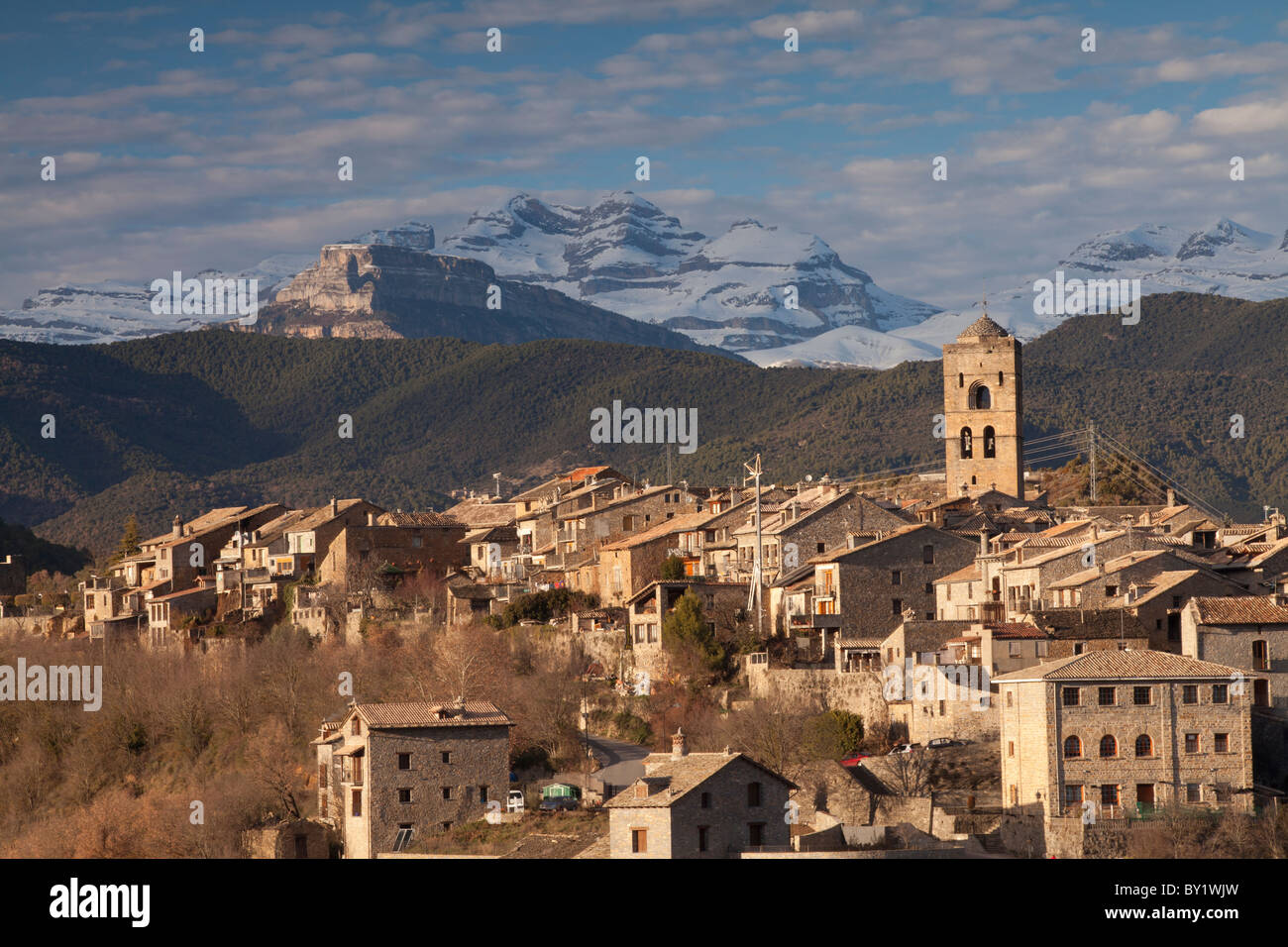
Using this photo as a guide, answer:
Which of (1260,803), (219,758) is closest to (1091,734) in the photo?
(1260,803)

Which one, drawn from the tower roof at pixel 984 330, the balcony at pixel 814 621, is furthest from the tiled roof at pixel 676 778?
the tower roof at pixel 984 330

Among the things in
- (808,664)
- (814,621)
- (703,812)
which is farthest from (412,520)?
(703,812)

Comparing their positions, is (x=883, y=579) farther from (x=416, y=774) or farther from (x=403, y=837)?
(x=403, y=837)

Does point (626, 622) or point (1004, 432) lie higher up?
point (1004, 432)

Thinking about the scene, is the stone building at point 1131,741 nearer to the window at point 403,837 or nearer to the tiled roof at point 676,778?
the tiled roof at point 676,778
